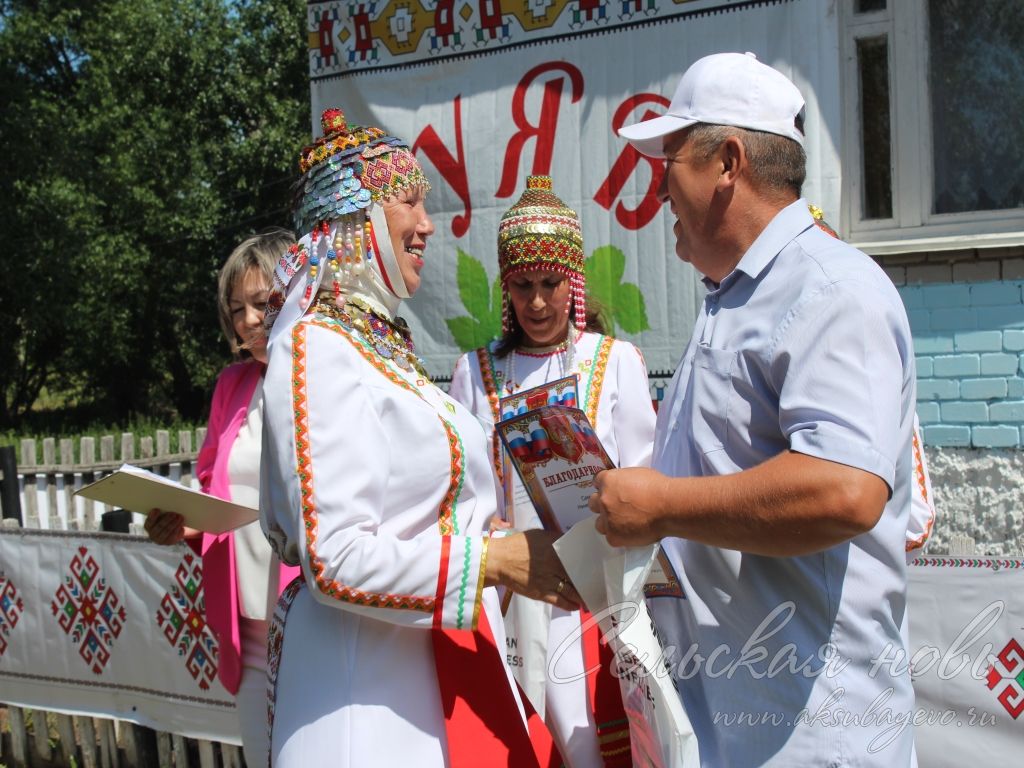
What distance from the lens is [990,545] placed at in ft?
16.6

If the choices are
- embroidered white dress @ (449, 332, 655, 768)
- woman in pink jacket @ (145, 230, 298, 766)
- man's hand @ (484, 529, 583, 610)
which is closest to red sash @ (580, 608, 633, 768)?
embroidered white dress @ (449, 332, 655, 768)

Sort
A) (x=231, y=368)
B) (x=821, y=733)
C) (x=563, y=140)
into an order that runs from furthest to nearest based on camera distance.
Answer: (x=563, y=140) → (x=231, y=368) → (x=821, y=733)

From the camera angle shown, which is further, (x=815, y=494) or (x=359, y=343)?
(x=359, y=343)

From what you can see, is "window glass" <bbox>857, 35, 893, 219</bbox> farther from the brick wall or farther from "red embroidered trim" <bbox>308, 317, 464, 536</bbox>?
→ "red embroidered trim" <bbox>308, 317, 464, 536</bbox>

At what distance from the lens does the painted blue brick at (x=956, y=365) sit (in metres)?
4.96

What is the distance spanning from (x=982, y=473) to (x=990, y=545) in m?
0.35

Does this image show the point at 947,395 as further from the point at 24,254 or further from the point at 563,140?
the point at 24,254

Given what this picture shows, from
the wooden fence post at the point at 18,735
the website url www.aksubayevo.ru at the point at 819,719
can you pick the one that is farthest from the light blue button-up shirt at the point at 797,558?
the wooden fence post at the point at 18,735

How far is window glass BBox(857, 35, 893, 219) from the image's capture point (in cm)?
522

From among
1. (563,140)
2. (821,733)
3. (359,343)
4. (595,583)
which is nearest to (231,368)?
(359,343)

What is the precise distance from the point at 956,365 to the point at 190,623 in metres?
3.63

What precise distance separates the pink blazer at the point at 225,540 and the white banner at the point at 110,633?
36.2 inches

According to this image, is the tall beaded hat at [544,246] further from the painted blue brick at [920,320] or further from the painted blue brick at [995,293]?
the painted blue brick at [995,293]

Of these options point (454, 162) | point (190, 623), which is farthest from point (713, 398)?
point (454, 162)
